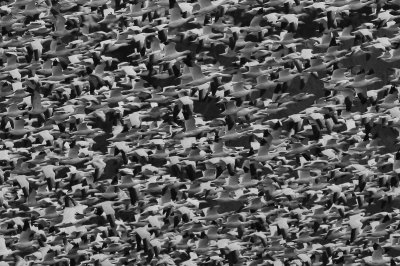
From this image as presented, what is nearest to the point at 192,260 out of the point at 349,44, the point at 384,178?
the point at 384,178

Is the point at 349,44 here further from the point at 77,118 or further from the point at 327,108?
the point at 77,118

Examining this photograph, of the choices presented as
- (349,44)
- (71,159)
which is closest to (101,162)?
(71,159)

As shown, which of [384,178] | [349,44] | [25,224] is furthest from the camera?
[349,44]

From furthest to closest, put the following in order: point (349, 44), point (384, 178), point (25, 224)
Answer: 1. point (349, 44)
2. point (384, 178)
3. point (25, 224)

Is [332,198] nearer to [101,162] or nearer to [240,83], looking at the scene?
[240,83]

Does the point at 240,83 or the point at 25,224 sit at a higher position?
the point at 240,83

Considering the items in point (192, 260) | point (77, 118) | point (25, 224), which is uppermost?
point (77, 118)

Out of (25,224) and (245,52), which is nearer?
(25,224)
